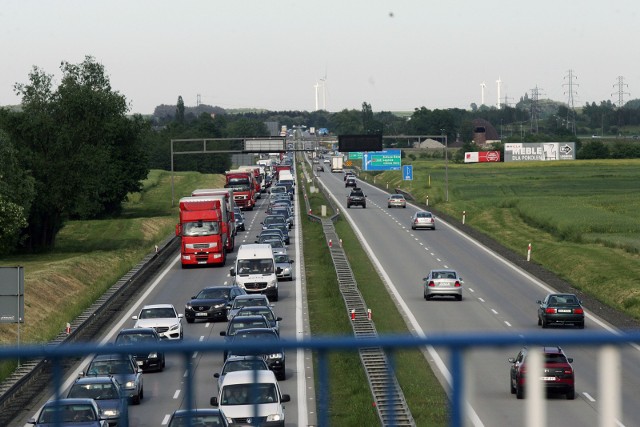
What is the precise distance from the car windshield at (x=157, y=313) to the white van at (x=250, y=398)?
94.2ft

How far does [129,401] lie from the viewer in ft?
21.4

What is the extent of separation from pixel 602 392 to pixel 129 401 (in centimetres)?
259

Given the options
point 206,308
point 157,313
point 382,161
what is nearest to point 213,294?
point 206,308

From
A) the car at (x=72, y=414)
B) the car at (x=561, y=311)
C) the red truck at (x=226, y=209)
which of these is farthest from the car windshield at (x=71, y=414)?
the red truck at (x=226, y=209)

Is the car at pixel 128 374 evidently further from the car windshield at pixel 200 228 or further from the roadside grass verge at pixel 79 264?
the car windshield at pixel 200 228

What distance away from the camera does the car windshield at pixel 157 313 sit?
3584 cm

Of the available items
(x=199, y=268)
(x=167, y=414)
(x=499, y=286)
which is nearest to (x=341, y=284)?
(x=499, y=286)

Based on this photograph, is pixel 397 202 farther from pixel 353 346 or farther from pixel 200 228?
pixel 353 346

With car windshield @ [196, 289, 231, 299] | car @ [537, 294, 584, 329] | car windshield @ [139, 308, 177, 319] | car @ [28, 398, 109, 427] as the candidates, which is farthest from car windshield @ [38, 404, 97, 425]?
car windshield @ [196, 289, 231, 299]

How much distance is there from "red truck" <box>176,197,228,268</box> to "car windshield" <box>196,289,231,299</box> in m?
12.9

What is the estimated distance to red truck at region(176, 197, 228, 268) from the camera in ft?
181

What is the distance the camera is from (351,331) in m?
36.4

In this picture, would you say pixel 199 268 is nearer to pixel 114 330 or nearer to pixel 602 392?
pixel 114 330

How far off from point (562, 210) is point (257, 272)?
51303 mm
